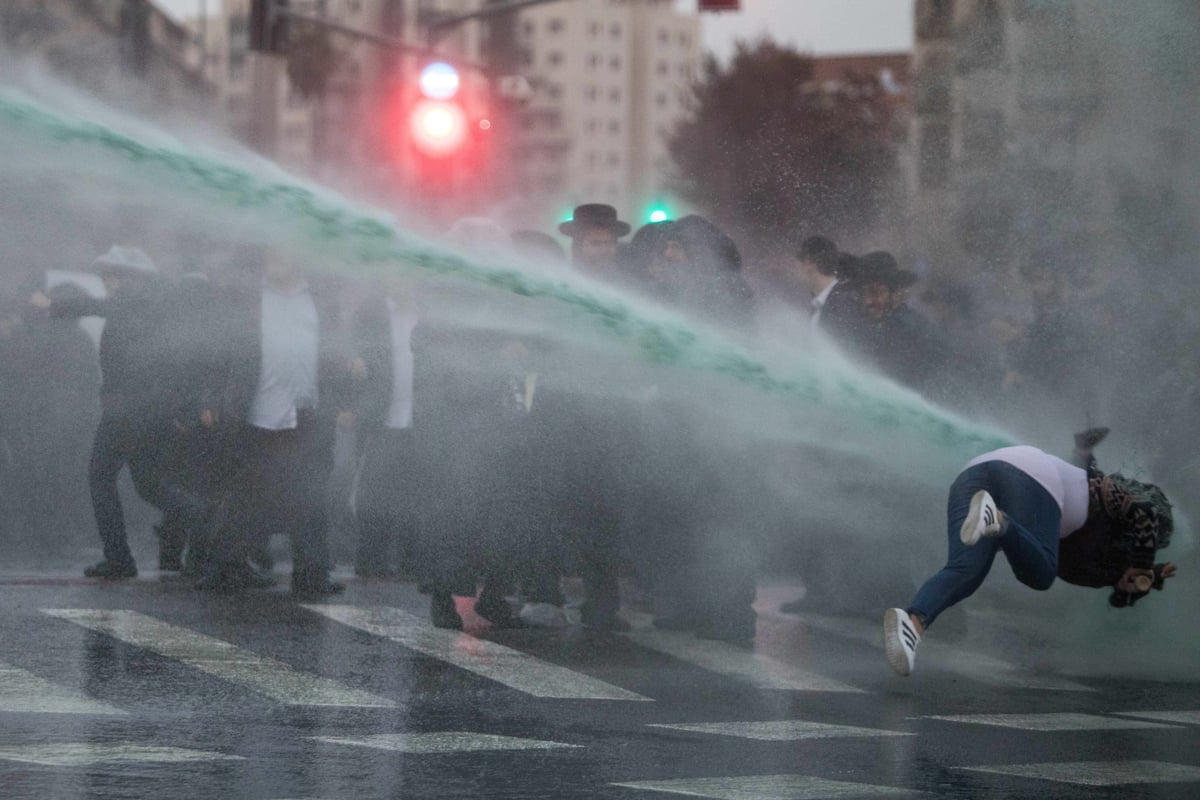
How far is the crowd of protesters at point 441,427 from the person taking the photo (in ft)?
32.4

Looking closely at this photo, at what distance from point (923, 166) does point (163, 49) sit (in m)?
31.9

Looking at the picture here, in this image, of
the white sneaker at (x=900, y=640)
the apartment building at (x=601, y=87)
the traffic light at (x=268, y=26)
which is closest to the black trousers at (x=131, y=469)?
the white sneaker at (x=900, y=640)

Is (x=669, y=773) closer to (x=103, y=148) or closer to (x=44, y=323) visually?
(x=103, y=148)

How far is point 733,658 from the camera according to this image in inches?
372

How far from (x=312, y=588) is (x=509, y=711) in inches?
132

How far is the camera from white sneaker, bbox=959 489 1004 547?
6.84 m

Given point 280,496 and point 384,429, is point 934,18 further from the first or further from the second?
point 280,496

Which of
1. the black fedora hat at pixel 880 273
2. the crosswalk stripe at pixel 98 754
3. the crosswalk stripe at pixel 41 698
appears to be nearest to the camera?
the crosswalk stripe at pixel 98 754

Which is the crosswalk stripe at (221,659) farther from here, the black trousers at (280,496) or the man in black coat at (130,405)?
the man in black coat at (130,405)

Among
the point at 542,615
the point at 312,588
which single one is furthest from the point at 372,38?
the point at 542,615

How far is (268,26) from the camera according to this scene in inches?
696

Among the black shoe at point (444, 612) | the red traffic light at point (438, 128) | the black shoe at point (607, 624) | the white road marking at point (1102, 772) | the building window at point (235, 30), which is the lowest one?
the white road marking at point (1102, 772)

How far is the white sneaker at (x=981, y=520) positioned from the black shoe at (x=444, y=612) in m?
3.33

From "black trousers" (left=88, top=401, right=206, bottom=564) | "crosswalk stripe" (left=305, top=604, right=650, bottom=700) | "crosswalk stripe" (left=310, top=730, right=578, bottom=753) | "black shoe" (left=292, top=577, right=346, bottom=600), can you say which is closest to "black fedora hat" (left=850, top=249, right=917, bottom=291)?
"crosswalk stripe" (left=305, top=604, right=650, bottom=700)
